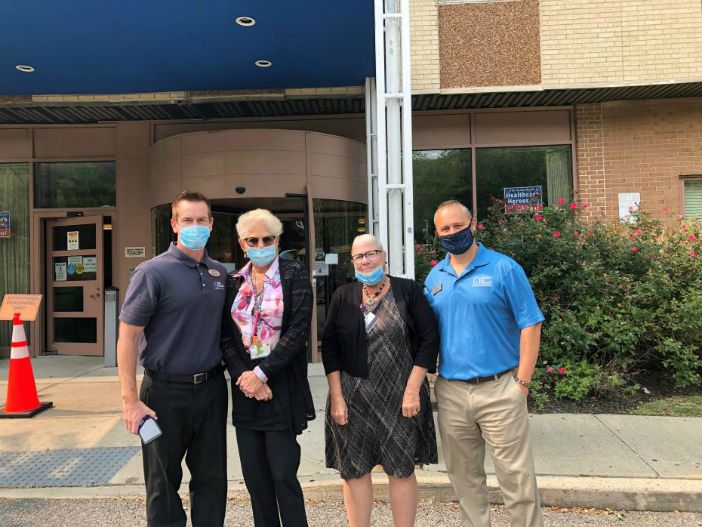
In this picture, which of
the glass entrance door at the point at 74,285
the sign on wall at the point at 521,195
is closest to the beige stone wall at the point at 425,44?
the sign on wall at the point at 521,195

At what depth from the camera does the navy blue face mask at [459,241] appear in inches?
115

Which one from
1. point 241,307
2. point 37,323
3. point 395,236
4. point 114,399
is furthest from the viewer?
point 37,323

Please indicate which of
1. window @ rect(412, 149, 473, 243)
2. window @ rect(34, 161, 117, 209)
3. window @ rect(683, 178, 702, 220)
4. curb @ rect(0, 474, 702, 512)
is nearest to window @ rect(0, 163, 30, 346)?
window @ rect(34, 161, 117, 209)

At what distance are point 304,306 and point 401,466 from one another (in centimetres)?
100

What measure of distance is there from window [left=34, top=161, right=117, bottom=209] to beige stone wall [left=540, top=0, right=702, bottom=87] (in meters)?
7.65

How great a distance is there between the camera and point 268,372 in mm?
2699

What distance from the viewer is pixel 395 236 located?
15.7 ft

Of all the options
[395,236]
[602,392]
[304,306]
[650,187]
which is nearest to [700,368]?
[602,392]

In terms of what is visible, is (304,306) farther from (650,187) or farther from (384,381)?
(650,187)

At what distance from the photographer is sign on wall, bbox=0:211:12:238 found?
9422 mm

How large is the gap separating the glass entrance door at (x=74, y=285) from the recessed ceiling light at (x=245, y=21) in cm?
493

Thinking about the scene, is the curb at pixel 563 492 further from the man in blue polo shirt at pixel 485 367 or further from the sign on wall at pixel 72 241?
the sign on wall at pixel 72 241

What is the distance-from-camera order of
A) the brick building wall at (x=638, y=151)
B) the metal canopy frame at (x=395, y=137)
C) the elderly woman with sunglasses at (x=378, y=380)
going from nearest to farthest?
the elderly woman with sunglasses at (x=378, y=380) → the metal canopy frame at (x=395, y=137) → the brick building wall at (x=638, y=151)

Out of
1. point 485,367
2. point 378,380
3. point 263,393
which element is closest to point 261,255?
point 263,393
